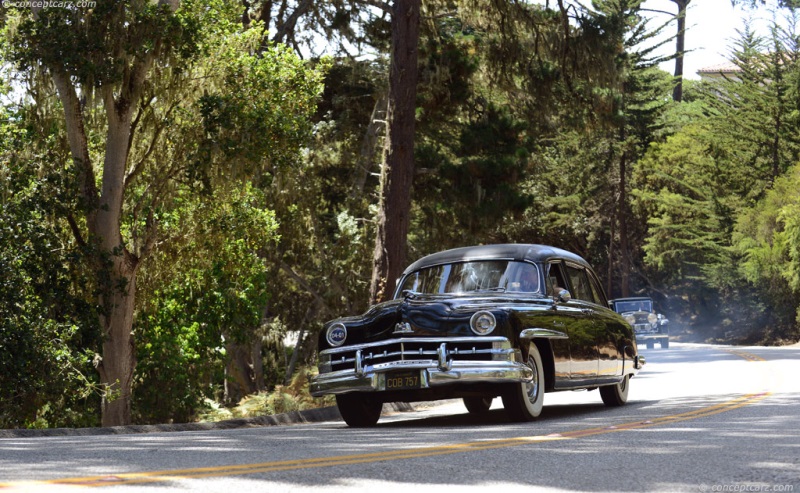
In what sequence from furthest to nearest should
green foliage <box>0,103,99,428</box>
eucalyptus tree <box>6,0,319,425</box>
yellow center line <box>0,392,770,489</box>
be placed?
green foliage <box>0,103,99,428</box>, eucalyptus tree <box>6,0,319,425</box>, yellow center line <box>0,392,770,489</box>

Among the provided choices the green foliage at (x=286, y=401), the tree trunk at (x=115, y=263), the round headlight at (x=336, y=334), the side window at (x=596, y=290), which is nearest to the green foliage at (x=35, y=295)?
the tree trunk at (x=115, y=263)

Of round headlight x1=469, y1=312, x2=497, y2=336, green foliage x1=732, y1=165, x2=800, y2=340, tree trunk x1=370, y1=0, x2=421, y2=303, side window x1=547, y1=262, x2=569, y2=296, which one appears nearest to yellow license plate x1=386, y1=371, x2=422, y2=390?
round headlight x1=469, y1=312, x2=497, y2=336

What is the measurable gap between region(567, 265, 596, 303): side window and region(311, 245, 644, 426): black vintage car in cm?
3

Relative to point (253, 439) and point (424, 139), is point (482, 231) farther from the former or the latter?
point (253, 439)

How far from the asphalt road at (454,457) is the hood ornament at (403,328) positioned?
97 cm

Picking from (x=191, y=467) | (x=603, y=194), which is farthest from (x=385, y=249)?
(x=603, y=194)

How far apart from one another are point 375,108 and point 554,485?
23.5 metres

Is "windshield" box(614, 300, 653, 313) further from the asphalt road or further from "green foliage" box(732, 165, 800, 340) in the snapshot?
the asphalt road

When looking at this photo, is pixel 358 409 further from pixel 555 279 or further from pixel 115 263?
pixel 115 263

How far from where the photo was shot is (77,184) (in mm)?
19359

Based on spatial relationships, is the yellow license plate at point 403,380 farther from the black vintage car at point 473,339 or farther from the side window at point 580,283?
the side window at point 580,283

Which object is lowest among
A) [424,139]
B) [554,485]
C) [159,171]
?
[554,485]

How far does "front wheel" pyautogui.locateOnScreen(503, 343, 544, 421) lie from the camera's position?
11.0 meters

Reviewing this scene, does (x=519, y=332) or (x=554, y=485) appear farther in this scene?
(x=519, y=332)
